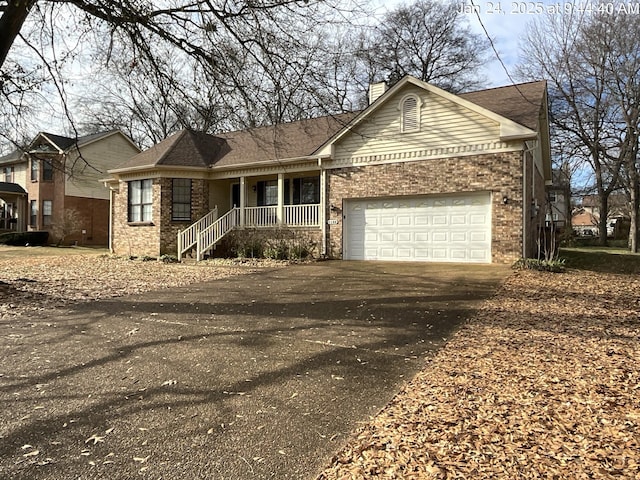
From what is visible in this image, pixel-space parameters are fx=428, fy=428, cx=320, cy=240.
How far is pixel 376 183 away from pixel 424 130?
2112 millimetres

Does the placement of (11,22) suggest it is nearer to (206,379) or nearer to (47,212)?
(206,379)

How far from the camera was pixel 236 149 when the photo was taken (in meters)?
17.4

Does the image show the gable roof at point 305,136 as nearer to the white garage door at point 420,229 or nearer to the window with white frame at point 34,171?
the white garage door at point 420,229

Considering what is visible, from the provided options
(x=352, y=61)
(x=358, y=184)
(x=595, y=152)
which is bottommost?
(x=358, y=184)

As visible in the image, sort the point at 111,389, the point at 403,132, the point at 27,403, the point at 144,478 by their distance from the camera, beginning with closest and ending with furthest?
1. the point at 144,478
2. the point at 27,403
3. the point at 111,389
4. the point at 403,132

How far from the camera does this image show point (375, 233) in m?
13.6

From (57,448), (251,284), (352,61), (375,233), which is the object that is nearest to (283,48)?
(352,61)

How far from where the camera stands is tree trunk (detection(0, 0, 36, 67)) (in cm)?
698

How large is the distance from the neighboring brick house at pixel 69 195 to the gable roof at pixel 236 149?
1083cm

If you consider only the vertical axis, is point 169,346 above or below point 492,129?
below

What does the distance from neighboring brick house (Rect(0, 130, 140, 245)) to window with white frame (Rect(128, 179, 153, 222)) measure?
34.0ft

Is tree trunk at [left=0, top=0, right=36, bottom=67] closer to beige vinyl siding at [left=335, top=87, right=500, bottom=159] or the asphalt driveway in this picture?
the asphalt driveway

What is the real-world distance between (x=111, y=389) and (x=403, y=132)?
11204 millimetres

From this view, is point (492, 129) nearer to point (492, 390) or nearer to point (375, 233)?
point (375, 233)
